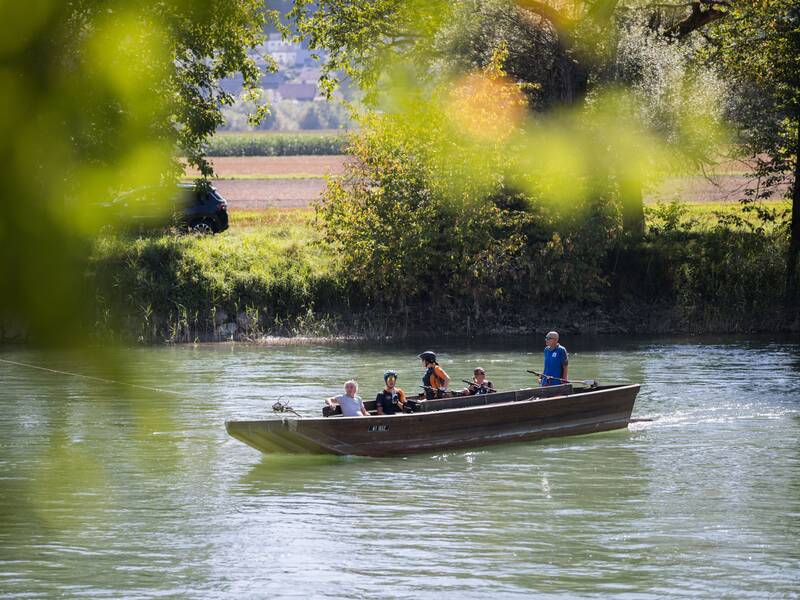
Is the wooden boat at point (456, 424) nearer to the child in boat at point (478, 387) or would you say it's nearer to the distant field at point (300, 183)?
the child in boat at point (478, 387)

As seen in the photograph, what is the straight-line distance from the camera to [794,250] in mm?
39875

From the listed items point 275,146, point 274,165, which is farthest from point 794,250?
point 275,146

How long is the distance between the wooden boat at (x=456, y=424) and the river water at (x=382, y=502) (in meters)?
0.26

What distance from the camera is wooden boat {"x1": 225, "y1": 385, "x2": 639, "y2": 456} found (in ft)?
70.4

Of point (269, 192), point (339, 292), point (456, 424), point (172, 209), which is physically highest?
point (269, 192)

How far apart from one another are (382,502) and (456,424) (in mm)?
3647

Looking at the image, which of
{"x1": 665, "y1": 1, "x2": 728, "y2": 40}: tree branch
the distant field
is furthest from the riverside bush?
{"x1": 665, "y1": 1, "x2": 728, "y2": 40}: tree branch

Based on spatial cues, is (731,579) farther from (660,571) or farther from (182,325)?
(182,325)

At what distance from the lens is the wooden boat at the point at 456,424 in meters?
21.5

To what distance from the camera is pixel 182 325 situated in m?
37.2

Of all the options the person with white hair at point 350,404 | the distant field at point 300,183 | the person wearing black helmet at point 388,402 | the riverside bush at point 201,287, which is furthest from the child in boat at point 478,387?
the distant field at point 300,183

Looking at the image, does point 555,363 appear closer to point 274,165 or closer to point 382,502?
point 382,502

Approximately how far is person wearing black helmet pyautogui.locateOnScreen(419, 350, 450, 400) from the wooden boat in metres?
0.32

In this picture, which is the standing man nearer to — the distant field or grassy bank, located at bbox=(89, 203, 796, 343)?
grassy bank, located at bbox=(89, 203, 796, 343)
